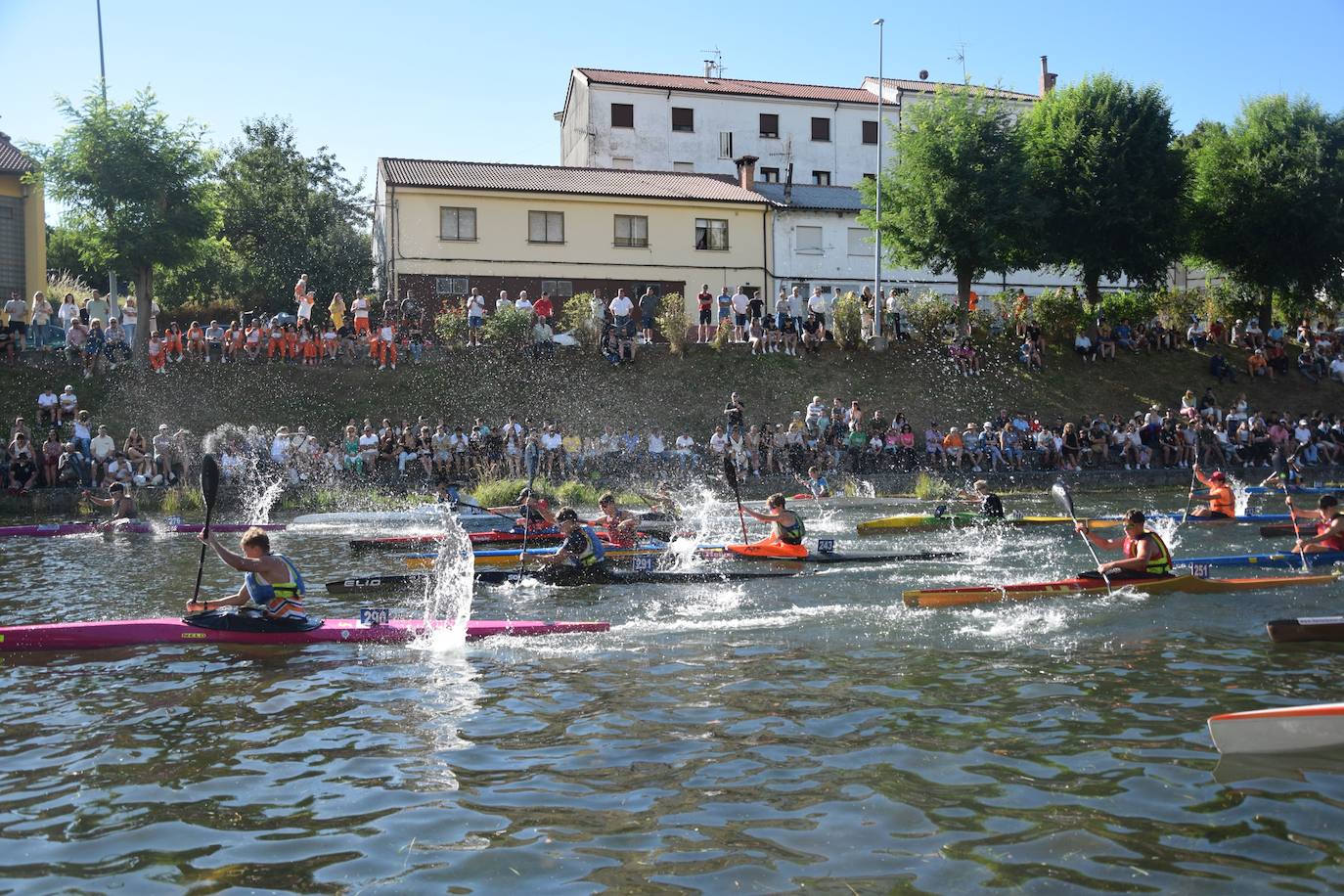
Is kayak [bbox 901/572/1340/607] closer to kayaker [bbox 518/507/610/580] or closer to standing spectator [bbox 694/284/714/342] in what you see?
kayaker [bbox 518/507/610/580]

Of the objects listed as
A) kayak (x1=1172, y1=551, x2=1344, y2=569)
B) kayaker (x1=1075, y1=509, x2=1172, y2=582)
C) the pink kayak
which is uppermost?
kayaker (x1=1075, y1=509, x2=1172, y2=582)

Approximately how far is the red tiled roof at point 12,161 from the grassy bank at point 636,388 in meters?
9.63

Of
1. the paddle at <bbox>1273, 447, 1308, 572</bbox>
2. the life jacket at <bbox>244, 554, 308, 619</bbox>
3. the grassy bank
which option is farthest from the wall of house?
the life jacket at <bbox>244, 554, 308, 619</bbox>

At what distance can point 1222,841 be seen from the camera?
670 centimetres

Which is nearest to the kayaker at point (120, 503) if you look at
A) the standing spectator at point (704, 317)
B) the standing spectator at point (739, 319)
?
the standing spectator at point (704, 317)

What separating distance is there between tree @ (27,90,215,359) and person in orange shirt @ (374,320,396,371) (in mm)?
5372

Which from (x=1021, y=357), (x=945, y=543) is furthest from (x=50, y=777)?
(x=1021, y=357)

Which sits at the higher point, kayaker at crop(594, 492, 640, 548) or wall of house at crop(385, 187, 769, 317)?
wall of house at crop(385, 187, 769, 317)

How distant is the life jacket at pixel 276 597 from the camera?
1196cm

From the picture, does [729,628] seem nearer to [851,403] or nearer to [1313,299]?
[851,403]

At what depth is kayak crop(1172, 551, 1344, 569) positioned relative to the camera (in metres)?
15.7

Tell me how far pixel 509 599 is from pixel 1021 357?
24130 mm

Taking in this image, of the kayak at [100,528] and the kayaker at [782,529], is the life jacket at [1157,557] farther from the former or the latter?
the kayak at [100,528]

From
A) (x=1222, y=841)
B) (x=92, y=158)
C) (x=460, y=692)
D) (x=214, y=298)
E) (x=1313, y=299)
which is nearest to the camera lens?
(x=1222, y=841)
